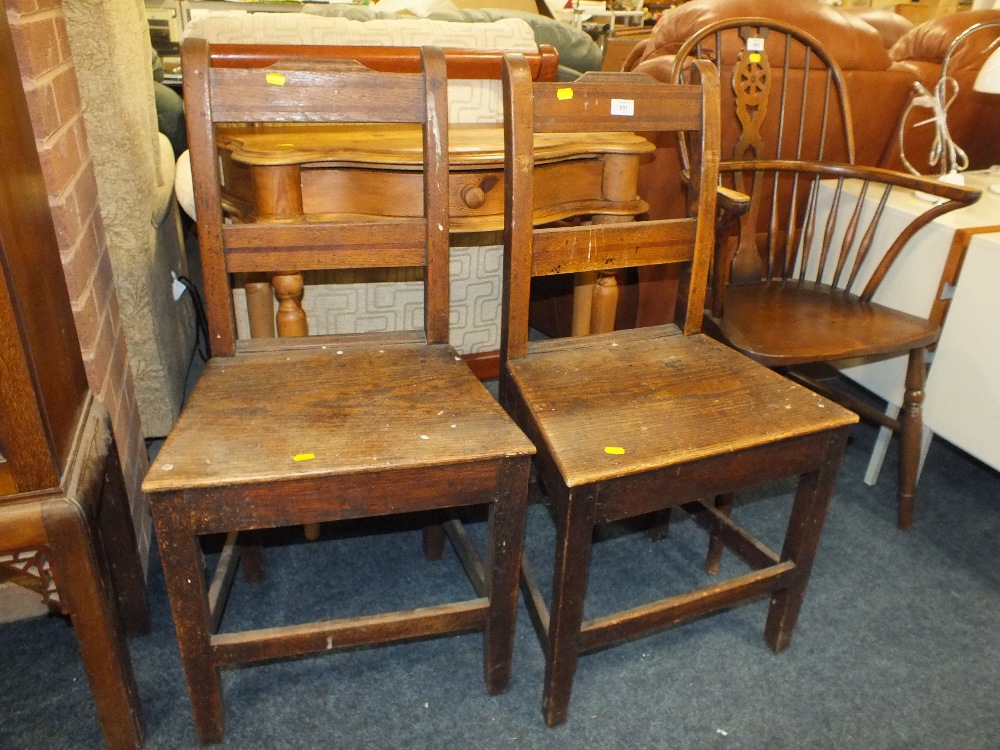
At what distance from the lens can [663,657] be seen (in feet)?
4.39

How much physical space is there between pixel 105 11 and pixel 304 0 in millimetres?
4388

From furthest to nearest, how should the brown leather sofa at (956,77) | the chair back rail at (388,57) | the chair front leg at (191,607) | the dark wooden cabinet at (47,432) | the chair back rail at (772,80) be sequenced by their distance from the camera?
the brown leather sofa at (956,77) → the chair back rail at (772,80) → the chair back rail at (388,57) → the chair front leg at (191,607) → the dark wooden cabinet at (47,432)

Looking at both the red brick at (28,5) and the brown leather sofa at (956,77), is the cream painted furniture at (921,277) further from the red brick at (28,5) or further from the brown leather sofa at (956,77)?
the red brick at (28,5)

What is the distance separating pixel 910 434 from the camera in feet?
5.39

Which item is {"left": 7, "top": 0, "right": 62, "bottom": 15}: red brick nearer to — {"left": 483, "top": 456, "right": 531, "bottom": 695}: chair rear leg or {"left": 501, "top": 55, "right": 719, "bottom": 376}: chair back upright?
{"left": 501, "top": 55, "right": 719, "bottom": 376}: chair back upright

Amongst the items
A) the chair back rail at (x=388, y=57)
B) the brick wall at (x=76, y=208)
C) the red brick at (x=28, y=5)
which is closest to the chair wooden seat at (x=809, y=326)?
the chair back rail at (x=388, y=57)

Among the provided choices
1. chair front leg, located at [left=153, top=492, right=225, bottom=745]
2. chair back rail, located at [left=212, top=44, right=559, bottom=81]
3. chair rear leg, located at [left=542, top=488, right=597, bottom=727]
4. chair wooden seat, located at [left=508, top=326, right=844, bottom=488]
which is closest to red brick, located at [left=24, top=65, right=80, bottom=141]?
chair back rail, located at [left=212, top=44, right=559, bottom=81]

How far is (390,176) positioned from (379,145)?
0.27ft

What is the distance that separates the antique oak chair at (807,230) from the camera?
150 cm

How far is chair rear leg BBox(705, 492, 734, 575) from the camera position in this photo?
4.97 feet

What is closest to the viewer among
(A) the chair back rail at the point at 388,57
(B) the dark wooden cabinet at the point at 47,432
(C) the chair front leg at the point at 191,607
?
(B) the dark wooden cabinet at the point at 47,432

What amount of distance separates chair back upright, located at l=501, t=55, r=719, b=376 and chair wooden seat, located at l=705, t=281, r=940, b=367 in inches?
6.0

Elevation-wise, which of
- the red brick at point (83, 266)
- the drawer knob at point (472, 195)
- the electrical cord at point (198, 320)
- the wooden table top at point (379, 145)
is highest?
the wooden table top at point (379, 145)

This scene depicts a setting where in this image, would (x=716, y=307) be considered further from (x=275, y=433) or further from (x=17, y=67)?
(x=17, y=67)
